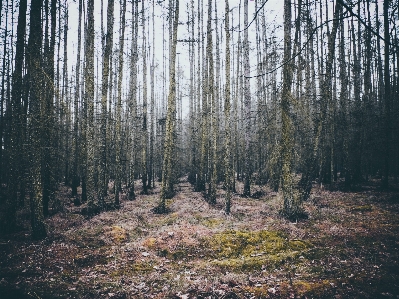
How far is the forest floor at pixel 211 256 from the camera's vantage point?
526cm

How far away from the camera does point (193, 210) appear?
480 inches

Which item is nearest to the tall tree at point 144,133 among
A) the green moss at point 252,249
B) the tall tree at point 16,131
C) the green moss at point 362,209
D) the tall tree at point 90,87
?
the tall tree at point 90,87

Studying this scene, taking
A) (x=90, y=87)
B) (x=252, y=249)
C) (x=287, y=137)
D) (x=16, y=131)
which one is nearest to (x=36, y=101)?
(x=16, y=131)

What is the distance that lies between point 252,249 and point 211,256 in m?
1.34

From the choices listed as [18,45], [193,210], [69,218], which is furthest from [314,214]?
[18,45]

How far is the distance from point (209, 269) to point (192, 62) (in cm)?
2056

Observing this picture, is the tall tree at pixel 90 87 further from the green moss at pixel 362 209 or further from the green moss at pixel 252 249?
the green moss at pixel 362 209

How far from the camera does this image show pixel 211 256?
7.11 metres

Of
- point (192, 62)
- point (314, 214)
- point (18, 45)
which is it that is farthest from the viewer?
point (192, 62)

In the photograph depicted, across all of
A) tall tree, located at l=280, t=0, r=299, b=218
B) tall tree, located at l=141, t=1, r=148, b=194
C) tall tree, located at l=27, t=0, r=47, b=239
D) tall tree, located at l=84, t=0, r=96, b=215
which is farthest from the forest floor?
tall tree, located at l=141, t=1, r=148, b=194

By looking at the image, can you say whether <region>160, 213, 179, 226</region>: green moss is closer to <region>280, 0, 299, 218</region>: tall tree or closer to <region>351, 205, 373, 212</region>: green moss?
<region>280, 0, 299, 218</region>: tall tree

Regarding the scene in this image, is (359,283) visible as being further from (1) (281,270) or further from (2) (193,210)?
(2) (193,210)

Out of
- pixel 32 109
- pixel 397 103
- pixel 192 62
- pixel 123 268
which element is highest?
pixel 192 62

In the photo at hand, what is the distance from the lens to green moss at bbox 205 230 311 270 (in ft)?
21.0
